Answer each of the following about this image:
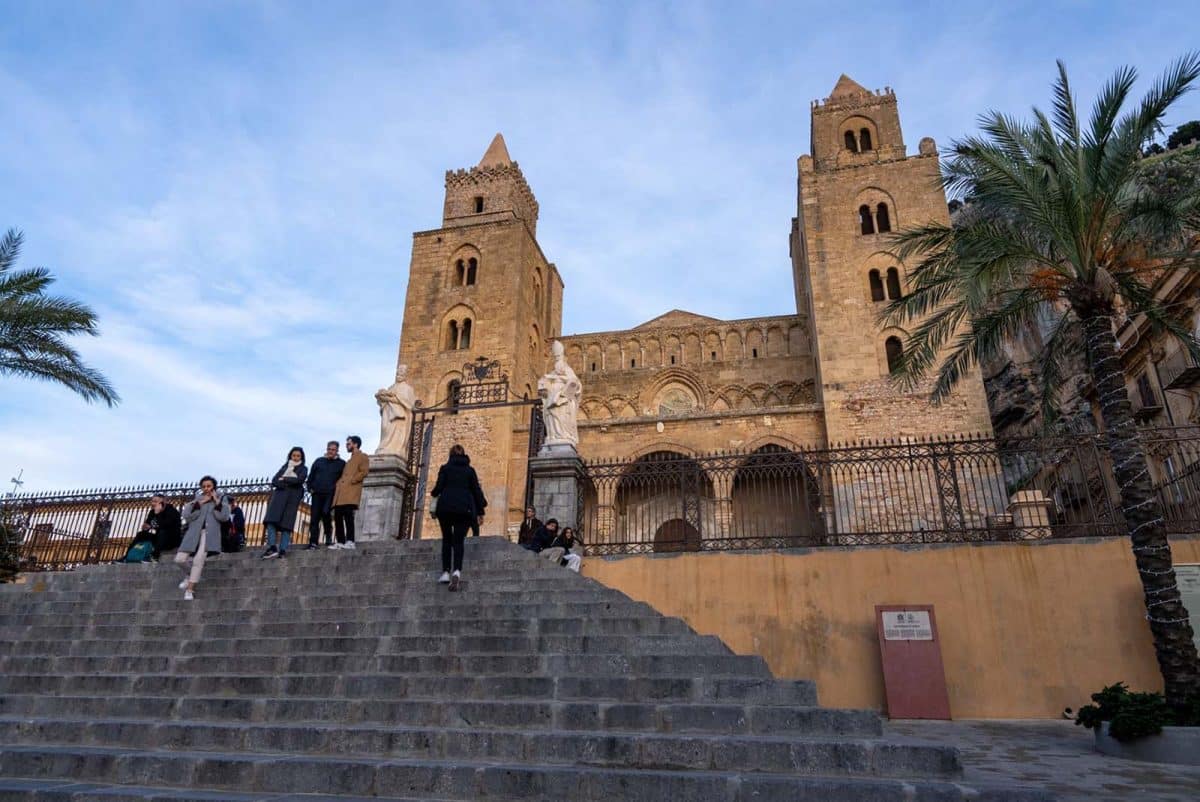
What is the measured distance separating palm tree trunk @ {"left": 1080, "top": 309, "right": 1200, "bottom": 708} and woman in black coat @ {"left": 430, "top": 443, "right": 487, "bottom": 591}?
20.9ft

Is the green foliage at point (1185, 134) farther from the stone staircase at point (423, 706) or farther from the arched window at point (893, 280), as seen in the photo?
the stone staircase at point (423, 706)

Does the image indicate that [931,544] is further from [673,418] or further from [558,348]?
[673,418]

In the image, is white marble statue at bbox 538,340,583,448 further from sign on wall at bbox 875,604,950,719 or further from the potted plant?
the potted plant

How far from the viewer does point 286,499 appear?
859 centimetres

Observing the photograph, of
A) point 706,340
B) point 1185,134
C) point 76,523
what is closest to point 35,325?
point 76,523

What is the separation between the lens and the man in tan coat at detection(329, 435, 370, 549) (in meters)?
8.48

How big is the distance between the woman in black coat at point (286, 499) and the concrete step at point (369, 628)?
187 centimetres

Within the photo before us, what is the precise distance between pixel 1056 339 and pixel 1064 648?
13.0ft

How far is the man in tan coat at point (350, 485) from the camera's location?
8.48 m

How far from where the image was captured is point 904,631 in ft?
26.5

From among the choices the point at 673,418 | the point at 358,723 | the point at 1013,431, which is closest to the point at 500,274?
the point at 673,418

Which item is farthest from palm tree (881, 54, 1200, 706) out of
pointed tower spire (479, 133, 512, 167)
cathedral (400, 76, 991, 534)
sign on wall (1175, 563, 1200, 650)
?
pointed tower spire (479, 133, 512, 167)

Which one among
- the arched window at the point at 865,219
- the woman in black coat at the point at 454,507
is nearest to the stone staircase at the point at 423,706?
the woman in black coat at the point at 454,507

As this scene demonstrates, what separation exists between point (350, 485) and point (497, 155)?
2716 centimetres
